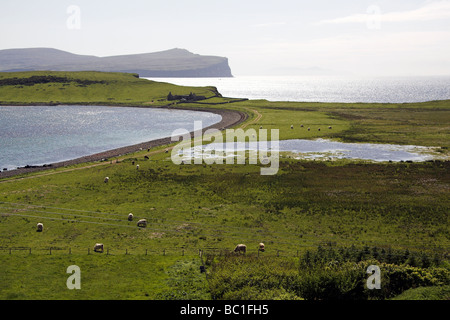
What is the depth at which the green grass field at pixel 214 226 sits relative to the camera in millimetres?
38875

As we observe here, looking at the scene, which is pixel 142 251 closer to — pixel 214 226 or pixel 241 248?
pixel 241 248

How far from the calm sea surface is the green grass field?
25069mm

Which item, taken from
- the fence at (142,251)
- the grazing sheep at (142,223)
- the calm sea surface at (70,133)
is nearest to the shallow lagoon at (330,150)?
the calm sea surface at (70,133)

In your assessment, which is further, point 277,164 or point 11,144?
point 11,144

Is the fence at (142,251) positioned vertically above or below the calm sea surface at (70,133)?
below

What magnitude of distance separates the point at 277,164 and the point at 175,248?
5056cm

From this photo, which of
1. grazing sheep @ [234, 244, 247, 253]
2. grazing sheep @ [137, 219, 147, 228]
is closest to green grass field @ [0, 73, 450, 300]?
grazing sheep @ [137, 219, 147, 228]

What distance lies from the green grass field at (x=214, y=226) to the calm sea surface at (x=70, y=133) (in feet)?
82.2

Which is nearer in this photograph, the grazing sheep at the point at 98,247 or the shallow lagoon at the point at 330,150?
the grazing sheep at the point at 98,247

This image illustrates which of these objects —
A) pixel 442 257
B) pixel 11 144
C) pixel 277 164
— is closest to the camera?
pixel 442 257

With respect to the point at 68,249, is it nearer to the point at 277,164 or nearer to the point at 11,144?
the point at 277,164

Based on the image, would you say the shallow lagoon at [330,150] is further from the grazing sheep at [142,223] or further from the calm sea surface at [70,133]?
the grazing sheep at [142,223]
